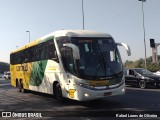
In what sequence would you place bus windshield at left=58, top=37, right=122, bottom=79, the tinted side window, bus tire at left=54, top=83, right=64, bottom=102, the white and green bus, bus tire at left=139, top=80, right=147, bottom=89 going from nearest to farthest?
the white and green bus, bus windshield at left=58, top=37, right=122, bottom=79, bus tire at left=54, top=83, right=64, bottom=102, the tinted side window, bus tire at left=139, top=80, right=147, bottom=89

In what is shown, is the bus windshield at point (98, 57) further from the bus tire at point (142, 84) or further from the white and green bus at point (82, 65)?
the bus tire at point (142, 84)

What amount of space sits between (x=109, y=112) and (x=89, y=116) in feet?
3.12

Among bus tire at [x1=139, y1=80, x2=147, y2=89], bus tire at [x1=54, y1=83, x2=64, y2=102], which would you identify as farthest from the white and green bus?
bus tire at [x1=139, y1=80, x2=147, y2=89]

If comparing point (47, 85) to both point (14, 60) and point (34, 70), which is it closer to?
point (34, 70)

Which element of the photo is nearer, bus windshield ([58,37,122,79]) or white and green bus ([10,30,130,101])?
white and green bus ([10,30,130,101])

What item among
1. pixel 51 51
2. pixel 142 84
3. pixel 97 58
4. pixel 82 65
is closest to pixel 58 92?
pixel 51 51

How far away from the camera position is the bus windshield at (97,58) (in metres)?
12.5

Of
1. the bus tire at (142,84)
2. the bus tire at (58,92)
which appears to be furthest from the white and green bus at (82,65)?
the bus tire at (142,84)

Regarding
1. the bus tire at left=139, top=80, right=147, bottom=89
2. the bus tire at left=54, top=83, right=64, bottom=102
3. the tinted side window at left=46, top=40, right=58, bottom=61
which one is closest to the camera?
the bus tire at left=54, top=83, right=64, bottom=102

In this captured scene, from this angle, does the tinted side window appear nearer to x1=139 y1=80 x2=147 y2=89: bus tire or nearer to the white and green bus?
the white and green bus

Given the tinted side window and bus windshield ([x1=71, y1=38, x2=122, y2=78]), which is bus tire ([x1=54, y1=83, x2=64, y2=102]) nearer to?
the tinted side window

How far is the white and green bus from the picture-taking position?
1231cm

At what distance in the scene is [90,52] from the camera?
42.5 feet

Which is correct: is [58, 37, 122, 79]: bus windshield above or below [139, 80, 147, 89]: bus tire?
above
